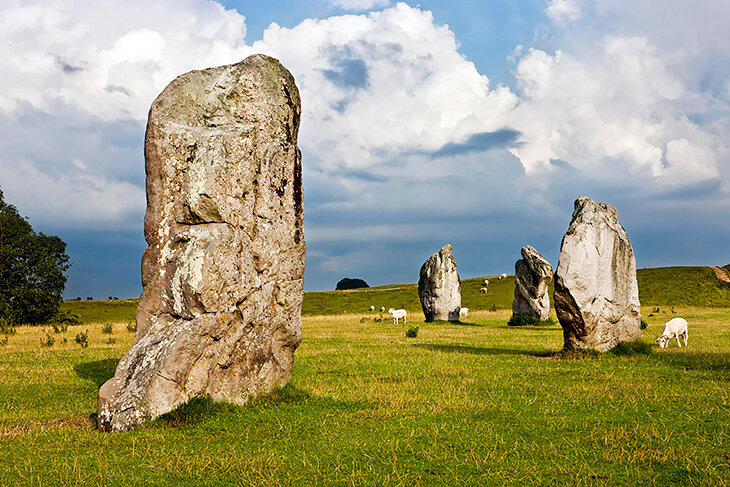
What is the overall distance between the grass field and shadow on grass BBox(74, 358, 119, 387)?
0.34ft

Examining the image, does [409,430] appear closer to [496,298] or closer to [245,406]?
[245,406]

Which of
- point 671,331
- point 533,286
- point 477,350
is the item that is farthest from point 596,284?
point 533,286

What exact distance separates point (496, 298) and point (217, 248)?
54124 mm

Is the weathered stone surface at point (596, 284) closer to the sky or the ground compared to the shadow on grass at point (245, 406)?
closer to the sky

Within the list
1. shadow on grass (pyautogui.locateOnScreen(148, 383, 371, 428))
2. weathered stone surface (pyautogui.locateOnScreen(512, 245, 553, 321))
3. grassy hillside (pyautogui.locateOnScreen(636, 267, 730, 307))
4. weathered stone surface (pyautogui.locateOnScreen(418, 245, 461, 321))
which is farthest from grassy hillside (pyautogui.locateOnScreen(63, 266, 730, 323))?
shadow on grass (pyautogui.locateOnScreen(148, 383, 371, 428))

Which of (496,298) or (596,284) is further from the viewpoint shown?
(496,298)

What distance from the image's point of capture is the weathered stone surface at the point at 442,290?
119ft

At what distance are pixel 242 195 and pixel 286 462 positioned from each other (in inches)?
204

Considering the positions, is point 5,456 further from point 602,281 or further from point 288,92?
point 602,281

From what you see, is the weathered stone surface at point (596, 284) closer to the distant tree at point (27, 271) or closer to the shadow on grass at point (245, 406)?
the shadow on grass at point (245, 406)

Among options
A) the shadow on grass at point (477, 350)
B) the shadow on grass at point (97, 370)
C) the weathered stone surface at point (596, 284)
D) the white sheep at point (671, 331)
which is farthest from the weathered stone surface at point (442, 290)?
the shadow on grass at point (97, 370)

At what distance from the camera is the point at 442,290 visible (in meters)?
36.4

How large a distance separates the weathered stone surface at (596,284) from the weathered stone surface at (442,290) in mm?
17967

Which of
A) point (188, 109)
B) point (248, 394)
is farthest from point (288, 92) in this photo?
point (248, 394)
